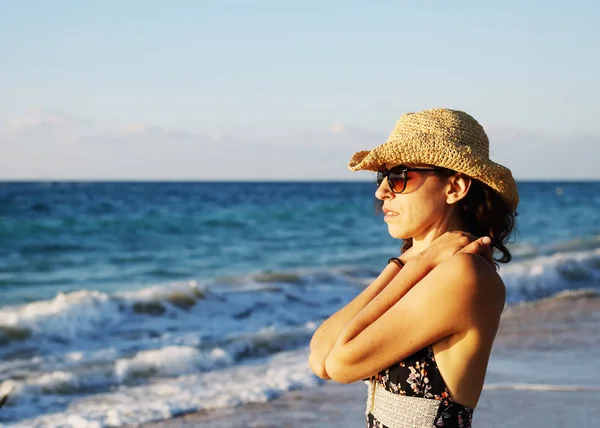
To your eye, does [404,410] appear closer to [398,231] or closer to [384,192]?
[398,231]

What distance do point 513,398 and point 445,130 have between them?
165 inches

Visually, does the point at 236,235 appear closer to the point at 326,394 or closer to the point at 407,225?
the point at 326,394

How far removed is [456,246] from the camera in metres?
2.42

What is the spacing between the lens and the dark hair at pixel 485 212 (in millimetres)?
2584

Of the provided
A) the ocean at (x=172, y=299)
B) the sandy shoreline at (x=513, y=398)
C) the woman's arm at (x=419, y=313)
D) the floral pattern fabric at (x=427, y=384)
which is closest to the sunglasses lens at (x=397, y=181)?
the woman's arm at (x=419, y=313)

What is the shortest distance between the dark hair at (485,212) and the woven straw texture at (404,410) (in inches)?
20.5

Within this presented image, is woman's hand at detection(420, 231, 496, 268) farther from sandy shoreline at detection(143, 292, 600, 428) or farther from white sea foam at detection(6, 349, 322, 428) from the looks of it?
white sea foam at detection(6, 349, 322, 428)

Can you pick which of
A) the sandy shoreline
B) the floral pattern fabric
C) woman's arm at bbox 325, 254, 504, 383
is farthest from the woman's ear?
the sandy shoreline

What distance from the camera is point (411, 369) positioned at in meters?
2.43

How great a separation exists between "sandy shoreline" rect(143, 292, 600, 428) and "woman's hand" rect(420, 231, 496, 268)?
355 cm

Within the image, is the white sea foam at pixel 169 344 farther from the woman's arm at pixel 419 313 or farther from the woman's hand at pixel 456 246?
the woman's hand at pixel 456 246

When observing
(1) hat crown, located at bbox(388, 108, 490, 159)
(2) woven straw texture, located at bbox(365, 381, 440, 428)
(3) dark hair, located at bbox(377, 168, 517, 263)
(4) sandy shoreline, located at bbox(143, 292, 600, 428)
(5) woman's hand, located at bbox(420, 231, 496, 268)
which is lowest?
(4) sandy shoreline, located at bbox(143, 292, 600, 428)

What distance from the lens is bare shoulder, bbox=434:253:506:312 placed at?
7.57ft

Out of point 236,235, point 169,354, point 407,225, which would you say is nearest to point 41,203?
point 236,235
